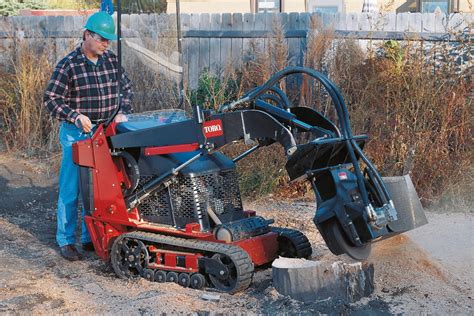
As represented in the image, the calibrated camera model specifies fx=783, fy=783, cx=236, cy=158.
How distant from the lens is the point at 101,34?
6.59m

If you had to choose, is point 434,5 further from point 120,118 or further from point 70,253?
point 70,253

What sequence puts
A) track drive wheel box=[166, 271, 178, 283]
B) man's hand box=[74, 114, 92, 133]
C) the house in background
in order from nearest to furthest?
track drive wheel box=[166, 271, 178, 283] < man's hand box=[74, 114, 92, 133] < the house in background

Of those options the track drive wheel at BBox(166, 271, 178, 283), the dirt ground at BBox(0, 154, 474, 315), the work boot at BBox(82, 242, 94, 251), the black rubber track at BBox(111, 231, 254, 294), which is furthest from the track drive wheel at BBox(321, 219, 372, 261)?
the work boot at BBox(82, 242, 94, 251)

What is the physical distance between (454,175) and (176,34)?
5168 mm

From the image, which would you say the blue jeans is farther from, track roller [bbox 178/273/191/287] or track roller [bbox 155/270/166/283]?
track roller [bbox 178/273/191/287]

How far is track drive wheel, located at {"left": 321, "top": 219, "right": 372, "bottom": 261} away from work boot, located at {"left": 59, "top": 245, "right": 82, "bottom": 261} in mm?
2565

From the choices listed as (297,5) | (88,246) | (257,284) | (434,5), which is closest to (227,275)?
(257,284)

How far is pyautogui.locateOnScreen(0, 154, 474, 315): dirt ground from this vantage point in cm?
531

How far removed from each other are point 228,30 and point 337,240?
729 centimetres

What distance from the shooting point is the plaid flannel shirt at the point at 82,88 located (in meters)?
6.68

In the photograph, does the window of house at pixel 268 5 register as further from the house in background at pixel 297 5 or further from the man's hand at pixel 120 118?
the man's hand at pixel 120 118

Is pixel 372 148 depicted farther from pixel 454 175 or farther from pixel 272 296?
pixel 272 296

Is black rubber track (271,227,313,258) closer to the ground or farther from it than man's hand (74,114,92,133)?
closer to the ground

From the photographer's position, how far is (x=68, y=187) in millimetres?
6969
